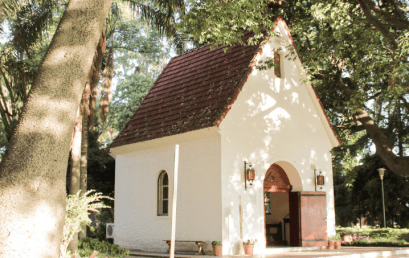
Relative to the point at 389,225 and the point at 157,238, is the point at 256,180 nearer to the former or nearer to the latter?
the point at 157,238

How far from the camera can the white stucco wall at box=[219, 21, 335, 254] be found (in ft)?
48.8

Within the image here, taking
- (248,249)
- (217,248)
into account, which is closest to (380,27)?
(248,249)

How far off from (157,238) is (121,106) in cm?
1489

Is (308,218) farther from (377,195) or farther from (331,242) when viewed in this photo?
(377,195)

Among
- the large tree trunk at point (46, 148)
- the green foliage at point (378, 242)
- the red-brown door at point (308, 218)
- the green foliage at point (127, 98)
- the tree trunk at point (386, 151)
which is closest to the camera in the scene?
the large tree trunk at point (46, 148)

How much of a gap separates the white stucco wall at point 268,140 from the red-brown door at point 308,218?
15.0 inches

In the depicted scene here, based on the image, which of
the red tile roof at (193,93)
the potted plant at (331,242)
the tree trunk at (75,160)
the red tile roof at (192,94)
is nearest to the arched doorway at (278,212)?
the potted plant at (331,242)

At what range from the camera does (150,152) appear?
1786 cm

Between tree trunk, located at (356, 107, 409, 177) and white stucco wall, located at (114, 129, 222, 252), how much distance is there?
244 inches

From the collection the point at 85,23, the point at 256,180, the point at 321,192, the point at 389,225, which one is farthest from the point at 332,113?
the point at 85,23

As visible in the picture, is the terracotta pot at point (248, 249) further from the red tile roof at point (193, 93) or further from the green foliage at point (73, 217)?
the green foliage at point (73, 217)

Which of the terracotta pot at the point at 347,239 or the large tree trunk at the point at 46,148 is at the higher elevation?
the large tree trunk at the point at 46,148

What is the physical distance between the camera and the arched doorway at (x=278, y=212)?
56.1 feet

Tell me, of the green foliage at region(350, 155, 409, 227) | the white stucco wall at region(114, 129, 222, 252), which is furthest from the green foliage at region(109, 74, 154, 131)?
the green foliage at region(350, 155, 409, 227)
